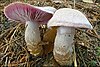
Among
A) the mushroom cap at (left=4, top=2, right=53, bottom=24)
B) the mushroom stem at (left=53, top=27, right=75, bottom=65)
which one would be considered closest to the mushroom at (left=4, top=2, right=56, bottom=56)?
the mushroom cap at (left=4, top=2, right=53, bottom=24)

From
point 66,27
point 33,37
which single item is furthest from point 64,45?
point 33,37

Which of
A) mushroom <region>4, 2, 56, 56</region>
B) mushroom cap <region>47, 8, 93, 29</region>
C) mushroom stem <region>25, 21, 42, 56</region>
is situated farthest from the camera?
mushroom stem <region>25, 21, 42, 56</region>

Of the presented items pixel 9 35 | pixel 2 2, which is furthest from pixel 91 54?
pixel 2 2

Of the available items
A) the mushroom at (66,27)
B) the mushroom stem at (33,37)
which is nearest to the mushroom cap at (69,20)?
the mushroom at (66,27)

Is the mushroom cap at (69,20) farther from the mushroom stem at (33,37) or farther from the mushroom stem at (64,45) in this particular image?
the mushroom stem at (33,37)

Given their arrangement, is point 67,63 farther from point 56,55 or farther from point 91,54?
point 91,54

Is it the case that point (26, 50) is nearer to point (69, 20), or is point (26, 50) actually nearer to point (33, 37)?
point (33, 37)

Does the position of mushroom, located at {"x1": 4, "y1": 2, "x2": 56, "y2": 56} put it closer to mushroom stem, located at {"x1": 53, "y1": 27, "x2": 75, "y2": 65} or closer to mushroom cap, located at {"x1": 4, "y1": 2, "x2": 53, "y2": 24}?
mushroom cap, located at {"x1": 4, "y1": 2, "x2": 53, "y2": 24}
